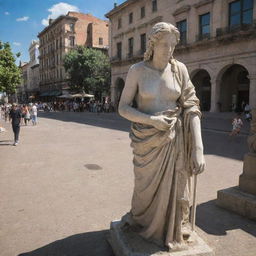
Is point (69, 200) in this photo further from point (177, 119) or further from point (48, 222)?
point (177, 119)

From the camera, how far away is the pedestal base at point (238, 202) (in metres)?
4.05

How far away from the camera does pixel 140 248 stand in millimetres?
2652

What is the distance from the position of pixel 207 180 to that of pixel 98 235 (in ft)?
10.5

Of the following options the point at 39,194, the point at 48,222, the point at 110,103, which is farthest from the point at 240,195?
the point at 110,103

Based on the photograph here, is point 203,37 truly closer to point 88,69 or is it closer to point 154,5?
point 154,5

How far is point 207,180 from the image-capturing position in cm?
592

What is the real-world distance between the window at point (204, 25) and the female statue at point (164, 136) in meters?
22.5

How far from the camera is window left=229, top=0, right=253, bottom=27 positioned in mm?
19938

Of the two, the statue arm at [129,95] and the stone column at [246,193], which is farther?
the stone column at [246,193]

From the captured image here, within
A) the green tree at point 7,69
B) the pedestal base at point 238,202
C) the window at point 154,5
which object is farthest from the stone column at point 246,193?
the window at point 154,5

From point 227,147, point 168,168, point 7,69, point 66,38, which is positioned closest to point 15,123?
point 227,147

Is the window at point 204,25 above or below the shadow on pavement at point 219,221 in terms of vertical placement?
above

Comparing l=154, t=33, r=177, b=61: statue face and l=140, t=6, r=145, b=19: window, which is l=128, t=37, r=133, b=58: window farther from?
l=154, t=33, r=177, b=61: statue face

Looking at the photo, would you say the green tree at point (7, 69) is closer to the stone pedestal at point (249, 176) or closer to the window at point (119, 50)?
the window at point (119, 50)
